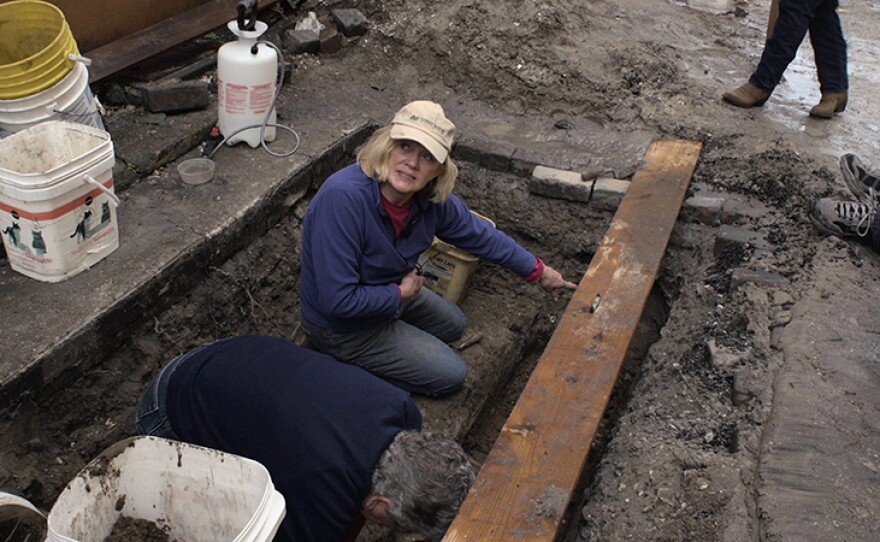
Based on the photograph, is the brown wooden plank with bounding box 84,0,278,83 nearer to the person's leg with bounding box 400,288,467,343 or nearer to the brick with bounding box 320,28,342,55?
the brick with bounding box 320,28,342,55

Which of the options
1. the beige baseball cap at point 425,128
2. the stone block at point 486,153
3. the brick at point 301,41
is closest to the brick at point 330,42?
the brick at point 301,41

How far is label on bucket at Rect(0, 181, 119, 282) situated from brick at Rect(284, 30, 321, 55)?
2.30 metres

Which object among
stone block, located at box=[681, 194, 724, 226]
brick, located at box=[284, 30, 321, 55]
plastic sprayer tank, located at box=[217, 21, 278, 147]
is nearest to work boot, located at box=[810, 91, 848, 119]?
stone block, located at box=[681, 194, 724, 226]

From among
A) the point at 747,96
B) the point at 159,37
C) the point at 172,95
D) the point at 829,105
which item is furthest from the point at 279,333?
the point at 829,105

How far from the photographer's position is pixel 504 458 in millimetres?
2818

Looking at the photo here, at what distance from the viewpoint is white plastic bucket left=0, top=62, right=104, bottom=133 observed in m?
3.68

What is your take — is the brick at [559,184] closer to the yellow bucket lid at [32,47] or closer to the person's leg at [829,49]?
the person's leg at [829,49]

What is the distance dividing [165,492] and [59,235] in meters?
1.39

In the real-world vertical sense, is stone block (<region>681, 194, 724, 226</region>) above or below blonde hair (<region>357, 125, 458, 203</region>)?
below

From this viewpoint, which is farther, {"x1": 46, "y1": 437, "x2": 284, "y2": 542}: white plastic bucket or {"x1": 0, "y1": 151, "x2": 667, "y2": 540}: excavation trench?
{"x1": 0, "y1": 151, "x2": 667, "y2": 540}: excavation trench

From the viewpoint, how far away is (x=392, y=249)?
3604mm

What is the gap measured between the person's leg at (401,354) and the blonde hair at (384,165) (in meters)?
0.76

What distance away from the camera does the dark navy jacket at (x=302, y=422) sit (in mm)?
2555

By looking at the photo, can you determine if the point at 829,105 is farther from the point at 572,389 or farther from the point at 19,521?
the point at 19,521
